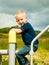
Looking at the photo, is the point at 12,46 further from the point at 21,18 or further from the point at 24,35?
the point at 21,18

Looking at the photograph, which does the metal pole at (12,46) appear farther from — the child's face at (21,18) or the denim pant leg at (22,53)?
the child's face at (21,18)

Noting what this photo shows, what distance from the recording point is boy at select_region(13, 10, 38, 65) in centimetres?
422

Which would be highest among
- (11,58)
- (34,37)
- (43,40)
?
(43,40)

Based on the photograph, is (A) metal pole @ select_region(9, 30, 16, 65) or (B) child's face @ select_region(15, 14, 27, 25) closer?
(A) metal pole @ select_region(9, 30, 16, 65)

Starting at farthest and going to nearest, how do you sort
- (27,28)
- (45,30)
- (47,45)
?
(47,45) < (27,28) < (45,30)

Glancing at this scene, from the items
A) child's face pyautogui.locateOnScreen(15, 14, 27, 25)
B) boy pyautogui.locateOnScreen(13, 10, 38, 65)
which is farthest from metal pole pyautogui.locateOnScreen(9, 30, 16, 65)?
child's face pyautogui.locateOnScreen(15, 14, 27, 25)

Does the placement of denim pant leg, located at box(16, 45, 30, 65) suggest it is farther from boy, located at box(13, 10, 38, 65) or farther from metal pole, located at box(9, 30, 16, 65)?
metal pole, located at box(9, 30, 16, 65)

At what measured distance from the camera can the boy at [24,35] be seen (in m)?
4.22

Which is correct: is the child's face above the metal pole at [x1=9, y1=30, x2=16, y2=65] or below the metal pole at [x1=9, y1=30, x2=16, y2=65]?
above

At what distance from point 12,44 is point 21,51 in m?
0.19

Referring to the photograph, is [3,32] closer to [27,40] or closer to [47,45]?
[47,45]

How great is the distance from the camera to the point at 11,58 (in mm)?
4125

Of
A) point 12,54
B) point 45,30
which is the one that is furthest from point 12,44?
point 45,30

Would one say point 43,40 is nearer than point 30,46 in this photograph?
No
